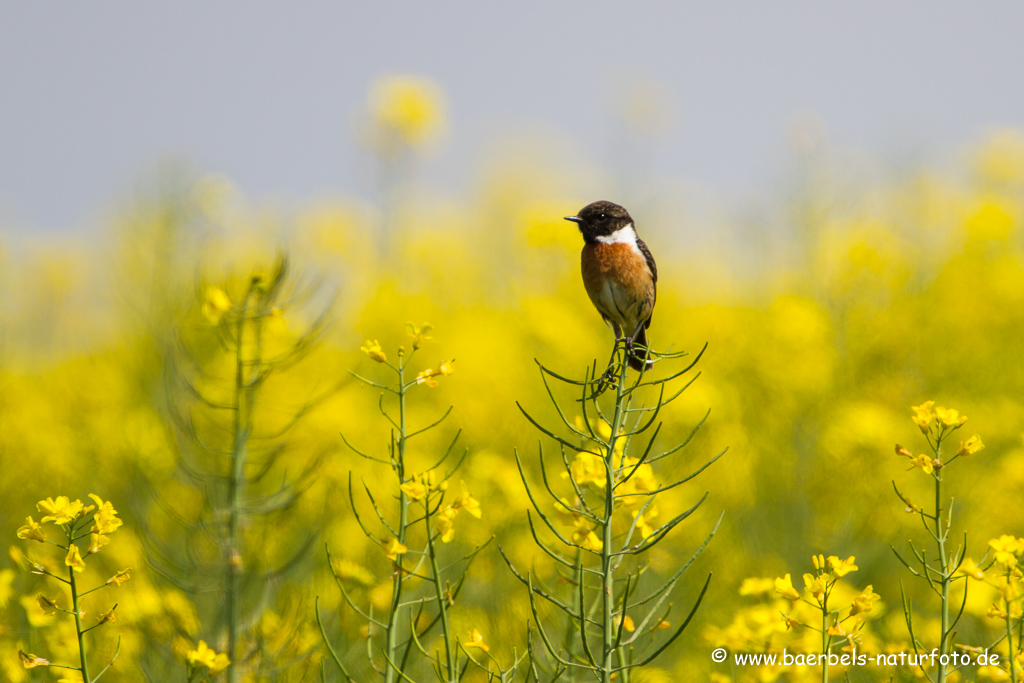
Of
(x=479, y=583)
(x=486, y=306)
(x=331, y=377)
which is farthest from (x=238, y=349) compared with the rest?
(x=486, y=306)

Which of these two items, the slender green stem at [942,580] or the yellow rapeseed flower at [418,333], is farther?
the yellow rapeseed flower at [418,333]

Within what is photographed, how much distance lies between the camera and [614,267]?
9.50 feet

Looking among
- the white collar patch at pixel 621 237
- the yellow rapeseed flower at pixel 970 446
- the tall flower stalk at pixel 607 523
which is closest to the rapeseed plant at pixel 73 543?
the tall flower stalk at pixel 607 523

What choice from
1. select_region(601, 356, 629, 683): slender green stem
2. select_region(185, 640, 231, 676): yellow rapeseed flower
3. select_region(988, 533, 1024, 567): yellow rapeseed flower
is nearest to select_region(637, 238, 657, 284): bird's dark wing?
select_region(601, 356, 629, 683): slender green stem

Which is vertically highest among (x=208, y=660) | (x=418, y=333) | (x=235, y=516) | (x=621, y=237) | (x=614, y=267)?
(x=621, y=237)

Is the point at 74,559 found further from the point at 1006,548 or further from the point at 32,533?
the point at 1006,548

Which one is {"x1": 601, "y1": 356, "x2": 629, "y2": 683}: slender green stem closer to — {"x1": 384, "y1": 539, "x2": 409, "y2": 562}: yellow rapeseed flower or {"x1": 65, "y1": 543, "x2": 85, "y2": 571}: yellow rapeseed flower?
{"x1": 384, "y1": 539, "x2": 409, "y2": 562}: yellow rapeseed flower

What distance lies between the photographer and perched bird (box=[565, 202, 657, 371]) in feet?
9.52

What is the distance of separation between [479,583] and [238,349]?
320cm

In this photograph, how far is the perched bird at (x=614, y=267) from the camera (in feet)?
9.52

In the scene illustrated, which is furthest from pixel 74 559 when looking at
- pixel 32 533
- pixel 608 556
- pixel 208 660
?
pixel 608 556

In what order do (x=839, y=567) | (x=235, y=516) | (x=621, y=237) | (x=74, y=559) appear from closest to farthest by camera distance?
1. (x=74, y=559)
2. (x=839, y=567)
3. (x=235, y=516)
4. (x=621, y=237)

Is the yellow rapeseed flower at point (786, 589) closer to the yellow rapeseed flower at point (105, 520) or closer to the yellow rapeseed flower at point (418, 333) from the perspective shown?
the yellow rapeseed flower at point (418, 333)

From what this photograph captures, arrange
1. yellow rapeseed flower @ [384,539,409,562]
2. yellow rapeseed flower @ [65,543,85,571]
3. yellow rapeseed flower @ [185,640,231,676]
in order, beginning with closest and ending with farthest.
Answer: yellow rapeseed flower @ [65,543,85,571]
yellow rapeseed flower @ [384,539,409,562]
yellow rapeseed flower @ [185,640,231,676]
